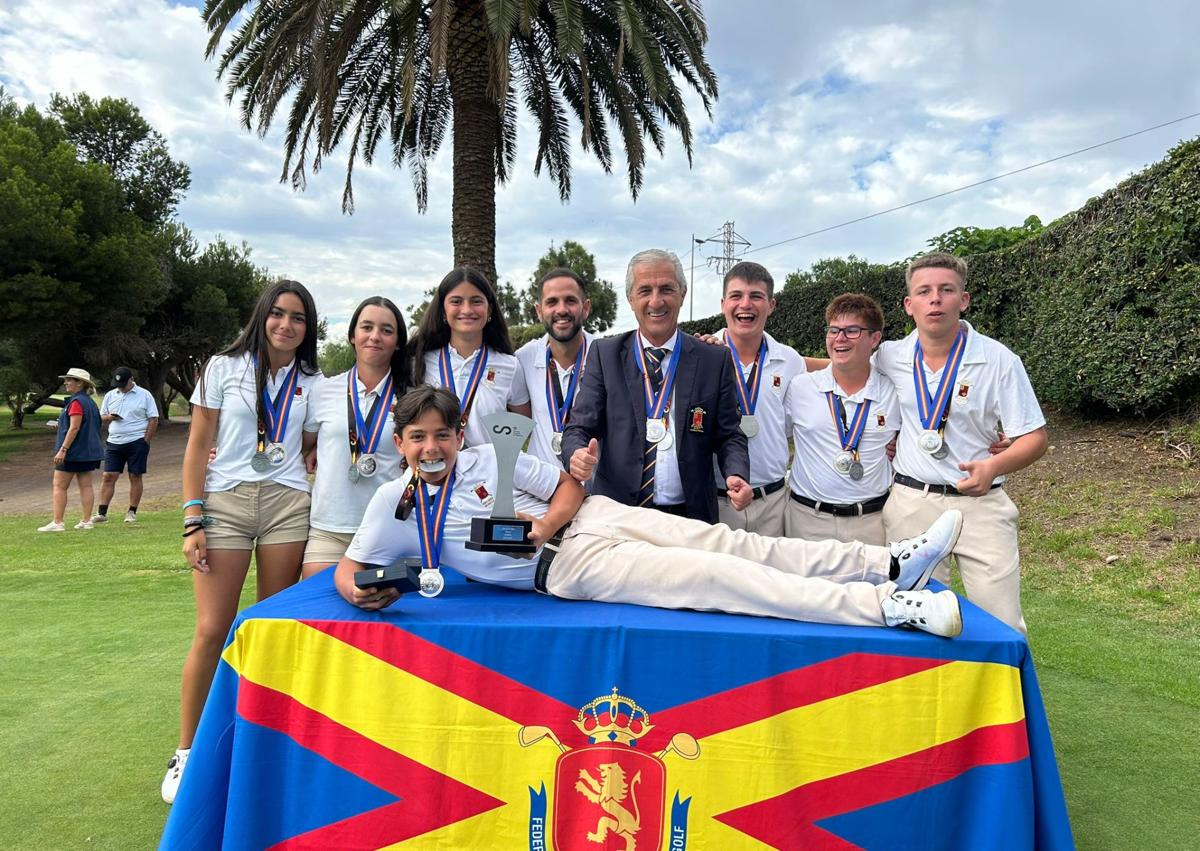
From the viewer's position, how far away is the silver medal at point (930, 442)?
3.15 m

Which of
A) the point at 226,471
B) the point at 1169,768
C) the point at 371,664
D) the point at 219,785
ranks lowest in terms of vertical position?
the point at 1169,768

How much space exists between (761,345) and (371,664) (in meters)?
2.43

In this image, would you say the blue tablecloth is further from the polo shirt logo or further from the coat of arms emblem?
the polo shirt logo

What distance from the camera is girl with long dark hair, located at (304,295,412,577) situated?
3.11 m

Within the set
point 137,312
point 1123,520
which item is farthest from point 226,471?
point 137,312

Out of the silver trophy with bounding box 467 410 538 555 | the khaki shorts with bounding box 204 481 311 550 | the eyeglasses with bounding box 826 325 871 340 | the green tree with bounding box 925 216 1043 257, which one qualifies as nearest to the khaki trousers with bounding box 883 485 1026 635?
the eyeglasses with bounding box 826 325 871 340

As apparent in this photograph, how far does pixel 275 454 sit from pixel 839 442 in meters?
2.47

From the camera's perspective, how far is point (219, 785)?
2287mm

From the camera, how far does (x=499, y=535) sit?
2.47 metres

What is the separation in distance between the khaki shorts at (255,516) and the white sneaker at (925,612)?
7.57 feet

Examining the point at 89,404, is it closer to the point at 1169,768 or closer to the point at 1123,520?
the point at 1169,768

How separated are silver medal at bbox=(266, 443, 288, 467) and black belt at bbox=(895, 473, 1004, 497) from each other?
8.69 ft

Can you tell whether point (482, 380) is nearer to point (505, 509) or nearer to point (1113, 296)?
point (505, 509)

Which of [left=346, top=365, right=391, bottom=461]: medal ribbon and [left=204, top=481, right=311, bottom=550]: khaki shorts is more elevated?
[left=346, top=365, right=391, bottom=461]: medal ribbon
